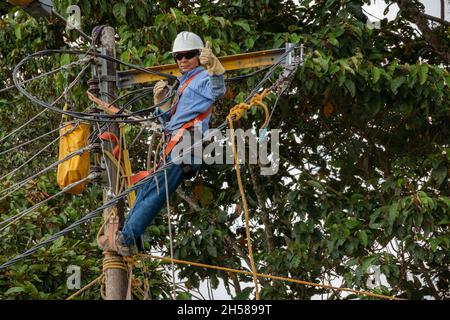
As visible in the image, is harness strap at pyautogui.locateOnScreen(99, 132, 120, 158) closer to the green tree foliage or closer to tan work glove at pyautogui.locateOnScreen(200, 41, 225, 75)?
tan work glove at pyautogui.locateOnScreen(200, 41, 225, 75)

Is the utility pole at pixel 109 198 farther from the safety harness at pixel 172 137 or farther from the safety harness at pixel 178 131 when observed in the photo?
the safety harness at pixel 178 131

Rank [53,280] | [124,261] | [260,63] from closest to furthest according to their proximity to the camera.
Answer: [124,261], [260,63], [53,280]

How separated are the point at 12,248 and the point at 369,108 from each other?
309cm

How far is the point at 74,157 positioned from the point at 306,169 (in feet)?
12.8

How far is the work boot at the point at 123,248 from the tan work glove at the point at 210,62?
1127mm

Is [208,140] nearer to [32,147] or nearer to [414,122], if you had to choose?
[414,122]

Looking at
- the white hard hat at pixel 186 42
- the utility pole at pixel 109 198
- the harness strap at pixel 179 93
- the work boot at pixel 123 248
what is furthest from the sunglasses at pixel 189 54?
the work boot at pixel 123 248

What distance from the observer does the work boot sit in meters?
7.13

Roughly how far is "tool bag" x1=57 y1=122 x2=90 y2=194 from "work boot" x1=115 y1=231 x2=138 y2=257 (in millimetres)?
498

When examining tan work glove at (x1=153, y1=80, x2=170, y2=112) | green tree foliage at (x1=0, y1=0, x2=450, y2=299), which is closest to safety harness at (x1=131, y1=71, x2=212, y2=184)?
tan work glove at (x1=153, y1=80, x2=170, y2=112)

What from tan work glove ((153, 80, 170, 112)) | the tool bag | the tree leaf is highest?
the tree leaf

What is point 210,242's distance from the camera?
9.86 meters

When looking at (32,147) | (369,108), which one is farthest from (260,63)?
(32,147)

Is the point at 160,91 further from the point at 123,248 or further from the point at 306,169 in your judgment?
the point at 306,169
